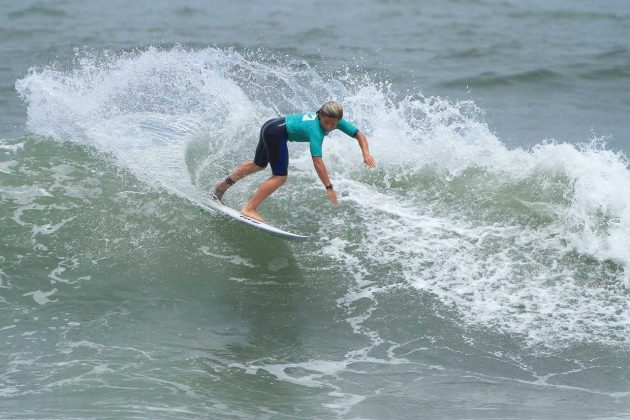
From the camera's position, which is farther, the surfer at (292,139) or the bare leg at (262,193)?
the bare leg at (262,193)

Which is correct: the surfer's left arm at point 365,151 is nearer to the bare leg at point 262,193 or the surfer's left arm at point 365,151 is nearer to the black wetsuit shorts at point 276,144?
the black wetsuit shorts at point 276,144

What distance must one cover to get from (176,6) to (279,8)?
8.41 feet

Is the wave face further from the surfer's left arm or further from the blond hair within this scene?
the blond hair

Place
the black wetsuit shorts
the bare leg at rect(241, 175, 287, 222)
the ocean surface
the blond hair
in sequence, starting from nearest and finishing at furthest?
the ocean surface, the blond hair, the black wetsuit shorts, the bare leg at rect(241, 175, 287, 222)

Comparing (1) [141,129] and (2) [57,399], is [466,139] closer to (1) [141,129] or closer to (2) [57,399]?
(1) [141,129]

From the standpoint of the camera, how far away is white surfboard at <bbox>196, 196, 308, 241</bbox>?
896cm

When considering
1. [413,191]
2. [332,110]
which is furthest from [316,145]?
[413,191]

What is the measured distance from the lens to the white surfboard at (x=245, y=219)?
8.96 metres

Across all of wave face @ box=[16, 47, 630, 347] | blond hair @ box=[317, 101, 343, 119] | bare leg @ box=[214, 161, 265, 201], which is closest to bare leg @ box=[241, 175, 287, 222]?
bare leg @ box=[214, 161, 265, 201]

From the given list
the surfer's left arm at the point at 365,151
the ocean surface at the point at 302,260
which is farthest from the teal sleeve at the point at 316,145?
the ocean surface at the point at 302,260

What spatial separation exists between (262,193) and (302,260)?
81 centimetres

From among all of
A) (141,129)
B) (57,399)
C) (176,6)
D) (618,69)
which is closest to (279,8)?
(176,6)

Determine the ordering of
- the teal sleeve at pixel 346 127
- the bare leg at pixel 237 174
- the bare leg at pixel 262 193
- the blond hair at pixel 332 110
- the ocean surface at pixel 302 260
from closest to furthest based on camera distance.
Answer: the ocean surface at pixel 302 260
the blond hair at pixel 332 110
the teal sleeve at pixel 346 127
the bare leg at pixel 262 193
the bare leg at pixel 237 174

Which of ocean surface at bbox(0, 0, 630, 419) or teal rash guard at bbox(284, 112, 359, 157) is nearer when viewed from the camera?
ocean surface at bbox(0, 0, 630, 419)
